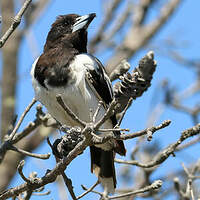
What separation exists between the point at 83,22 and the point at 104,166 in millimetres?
1353

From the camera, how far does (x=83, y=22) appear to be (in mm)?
4957

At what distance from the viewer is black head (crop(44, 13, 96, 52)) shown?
497 cm

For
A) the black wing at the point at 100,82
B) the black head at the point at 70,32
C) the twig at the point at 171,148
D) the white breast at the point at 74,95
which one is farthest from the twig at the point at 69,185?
the black head at the point at 70,32

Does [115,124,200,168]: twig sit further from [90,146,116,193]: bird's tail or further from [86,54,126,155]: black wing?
[90,146,116,193]: bird's tail

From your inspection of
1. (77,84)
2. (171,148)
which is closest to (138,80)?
(171,148)

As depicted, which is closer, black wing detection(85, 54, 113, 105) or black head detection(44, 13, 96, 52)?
black wing detection(85, 54, 113, 105)

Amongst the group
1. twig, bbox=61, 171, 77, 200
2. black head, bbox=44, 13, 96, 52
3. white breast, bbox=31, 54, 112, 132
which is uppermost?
black head, bbox=44, 13, 96, 52

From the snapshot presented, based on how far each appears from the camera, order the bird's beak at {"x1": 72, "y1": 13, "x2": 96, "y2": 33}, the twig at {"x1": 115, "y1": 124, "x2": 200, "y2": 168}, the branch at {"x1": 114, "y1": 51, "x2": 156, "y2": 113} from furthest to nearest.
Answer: the bird's beak at {"x1": 72, "y1": 13, "x2": 96, "y2": 33}
the twig at {"x1": 115, "y1": 124, "x2": 200, "y2": 168}
the branch at {"x1": 114, "y1": 51, "x2": 156, "y2": 113}

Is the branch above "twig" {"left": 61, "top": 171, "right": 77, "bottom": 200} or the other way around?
above

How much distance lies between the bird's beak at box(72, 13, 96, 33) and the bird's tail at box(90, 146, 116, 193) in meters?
1.18

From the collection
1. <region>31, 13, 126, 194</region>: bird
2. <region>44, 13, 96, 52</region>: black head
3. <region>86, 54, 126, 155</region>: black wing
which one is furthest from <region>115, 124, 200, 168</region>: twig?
<region>44, 13, 96, 52</region>: black head

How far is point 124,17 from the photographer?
8344 mm

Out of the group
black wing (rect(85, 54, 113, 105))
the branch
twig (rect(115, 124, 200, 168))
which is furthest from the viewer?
black wing (rect(85, 54, 113, 105))

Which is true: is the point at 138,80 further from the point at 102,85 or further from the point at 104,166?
the point at 104,166
